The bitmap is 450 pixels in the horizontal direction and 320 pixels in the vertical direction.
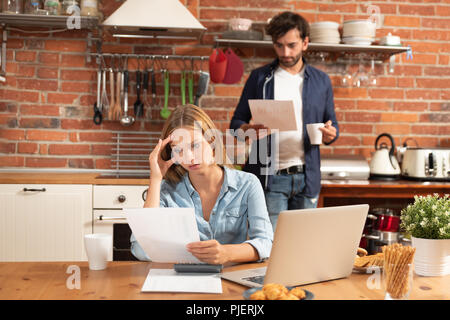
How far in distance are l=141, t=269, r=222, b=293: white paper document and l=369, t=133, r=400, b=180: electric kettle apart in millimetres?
2148

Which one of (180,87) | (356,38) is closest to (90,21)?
(180,87)

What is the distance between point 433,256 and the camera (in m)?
1.34

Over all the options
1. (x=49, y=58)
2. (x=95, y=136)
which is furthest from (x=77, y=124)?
(x=49, y=58)

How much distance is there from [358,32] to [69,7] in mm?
1829

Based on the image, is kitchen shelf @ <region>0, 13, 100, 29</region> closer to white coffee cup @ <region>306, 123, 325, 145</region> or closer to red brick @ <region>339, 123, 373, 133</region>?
white coffee cup @ <region>306, 123, 325, 145</region>

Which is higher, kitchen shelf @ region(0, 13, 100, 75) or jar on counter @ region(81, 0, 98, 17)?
jar on counter @ region(81, 0, 98, 17)

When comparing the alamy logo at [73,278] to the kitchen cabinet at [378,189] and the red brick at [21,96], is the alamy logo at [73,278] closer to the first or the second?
the kitchen cabinet at [378,189]

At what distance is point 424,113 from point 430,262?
2.43 meters

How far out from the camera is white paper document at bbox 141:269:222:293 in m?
1.17

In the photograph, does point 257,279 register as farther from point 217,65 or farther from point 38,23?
point 38,23

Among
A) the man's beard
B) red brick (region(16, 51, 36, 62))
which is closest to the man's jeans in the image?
the man's beard

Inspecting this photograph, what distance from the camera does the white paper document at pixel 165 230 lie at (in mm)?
1245

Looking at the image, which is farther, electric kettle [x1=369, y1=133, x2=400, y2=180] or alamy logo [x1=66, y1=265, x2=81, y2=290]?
electric kettle [x1=369, y1=133, x2=400, y2=180]

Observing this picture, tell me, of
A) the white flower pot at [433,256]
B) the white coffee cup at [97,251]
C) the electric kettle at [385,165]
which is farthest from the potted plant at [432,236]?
the electric kettle at [385,165]
